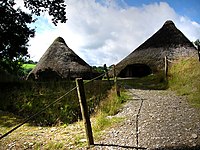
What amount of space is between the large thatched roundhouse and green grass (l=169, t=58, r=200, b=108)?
6.66 meters

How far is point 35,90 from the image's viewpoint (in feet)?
42.9

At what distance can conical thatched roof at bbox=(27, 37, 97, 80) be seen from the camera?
22750mm

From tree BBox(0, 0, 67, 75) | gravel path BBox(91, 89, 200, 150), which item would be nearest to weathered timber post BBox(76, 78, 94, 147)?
gravel path BBox(91, 89, 200, 150)

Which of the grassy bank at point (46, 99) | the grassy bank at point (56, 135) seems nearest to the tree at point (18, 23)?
the grassy bank at point (46, 99)

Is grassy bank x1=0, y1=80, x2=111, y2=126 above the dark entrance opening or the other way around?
the other way around

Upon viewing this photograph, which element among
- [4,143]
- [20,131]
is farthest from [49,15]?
[4,143]

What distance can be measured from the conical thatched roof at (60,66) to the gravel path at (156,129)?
1467 cm

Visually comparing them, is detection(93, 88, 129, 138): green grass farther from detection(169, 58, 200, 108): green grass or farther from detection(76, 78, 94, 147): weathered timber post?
detection(169, 58, 200, 108): green grass

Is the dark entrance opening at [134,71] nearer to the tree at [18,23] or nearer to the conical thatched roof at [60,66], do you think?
the conical thatched roof at [60,66]

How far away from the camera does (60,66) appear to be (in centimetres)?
2319

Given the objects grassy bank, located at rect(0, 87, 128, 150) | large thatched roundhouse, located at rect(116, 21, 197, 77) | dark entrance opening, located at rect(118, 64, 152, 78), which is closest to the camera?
grassy bank, located at rect(0, 87, 128, 150)

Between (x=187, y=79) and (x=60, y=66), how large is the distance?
13933 millimetres

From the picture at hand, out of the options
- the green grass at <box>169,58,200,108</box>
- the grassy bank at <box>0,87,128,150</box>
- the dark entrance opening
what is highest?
the dark entrance opening

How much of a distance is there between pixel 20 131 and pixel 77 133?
7.89 feet
